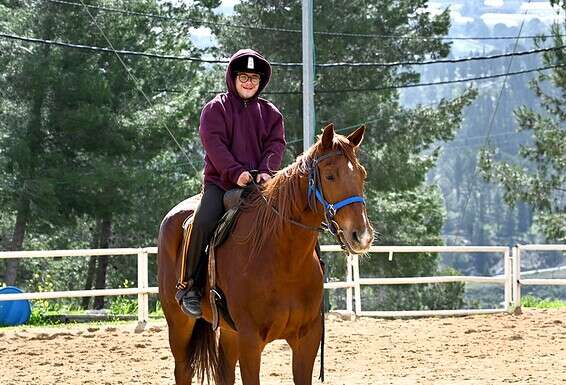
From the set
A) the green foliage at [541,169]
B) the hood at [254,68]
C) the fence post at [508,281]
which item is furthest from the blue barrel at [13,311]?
the green foliage at [541,169]

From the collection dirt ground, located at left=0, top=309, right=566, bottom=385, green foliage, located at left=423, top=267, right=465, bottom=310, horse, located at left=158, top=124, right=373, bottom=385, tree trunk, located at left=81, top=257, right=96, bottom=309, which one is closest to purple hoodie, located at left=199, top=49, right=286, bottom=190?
horse, located at left=158, top=124, right=373, bottom=385

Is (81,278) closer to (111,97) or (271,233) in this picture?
(111,97)

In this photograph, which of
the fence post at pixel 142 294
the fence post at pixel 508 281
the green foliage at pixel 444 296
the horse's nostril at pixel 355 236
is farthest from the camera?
the green foliage at pixel 444 296

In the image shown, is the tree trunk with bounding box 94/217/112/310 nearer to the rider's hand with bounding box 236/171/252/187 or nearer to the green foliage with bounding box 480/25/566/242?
the green foliage with bounding box 480/25/566/242

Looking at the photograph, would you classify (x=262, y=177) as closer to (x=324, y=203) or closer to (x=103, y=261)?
(x=324, y=203)

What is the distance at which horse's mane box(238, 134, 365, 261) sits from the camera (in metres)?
6.04

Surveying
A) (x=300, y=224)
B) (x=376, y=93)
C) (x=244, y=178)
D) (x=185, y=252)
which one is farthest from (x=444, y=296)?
(x=300, y=224)

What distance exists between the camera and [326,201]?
5672 millimetres

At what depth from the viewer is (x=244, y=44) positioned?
30625 millimetres

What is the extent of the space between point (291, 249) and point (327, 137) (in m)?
0.82

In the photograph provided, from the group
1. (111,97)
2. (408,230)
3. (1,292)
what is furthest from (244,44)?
(1,292)

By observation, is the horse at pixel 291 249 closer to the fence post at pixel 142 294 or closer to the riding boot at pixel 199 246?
the riding boot at pixel 199 246

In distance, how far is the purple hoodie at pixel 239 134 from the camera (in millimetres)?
6656

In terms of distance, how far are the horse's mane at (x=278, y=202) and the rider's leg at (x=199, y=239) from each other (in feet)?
1.15
